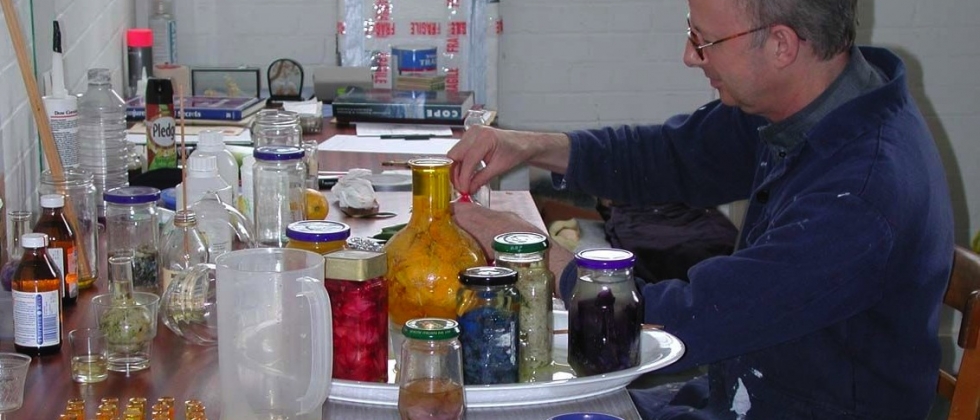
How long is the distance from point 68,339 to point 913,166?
1.02 metres

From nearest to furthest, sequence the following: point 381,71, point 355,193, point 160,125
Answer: point 355,193 < point 160,125 < point 381,71

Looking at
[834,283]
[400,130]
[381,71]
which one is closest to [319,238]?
[834,283]

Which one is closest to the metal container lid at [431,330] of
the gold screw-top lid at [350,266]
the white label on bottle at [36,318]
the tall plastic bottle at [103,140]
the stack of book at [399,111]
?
the gold screw-top lid at [350,266]

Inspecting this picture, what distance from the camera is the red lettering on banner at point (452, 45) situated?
3555 mm

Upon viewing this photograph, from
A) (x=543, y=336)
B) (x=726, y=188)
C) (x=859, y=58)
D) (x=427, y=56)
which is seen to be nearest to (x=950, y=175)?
(x=427, y=56)

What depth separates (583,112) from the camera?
3.79m

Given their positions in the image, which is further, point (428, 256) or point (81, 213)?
point (81, 213)

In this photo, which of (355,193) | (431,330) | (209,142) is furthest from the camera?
(355,193)

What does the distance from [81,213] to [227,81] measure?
1.63m

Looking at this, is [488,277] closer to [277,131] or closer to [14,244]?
[14,244]

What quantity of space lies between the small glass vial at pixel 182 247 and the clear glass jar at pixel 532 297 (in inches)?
19.3

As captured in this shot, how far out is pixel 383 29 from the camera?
3543 millimetres

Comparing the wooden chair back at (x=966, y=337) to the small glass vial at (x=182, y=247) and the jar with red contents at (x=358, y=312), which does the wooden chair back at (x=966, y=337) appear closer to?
the jar with red contents at (x=358, y=312)

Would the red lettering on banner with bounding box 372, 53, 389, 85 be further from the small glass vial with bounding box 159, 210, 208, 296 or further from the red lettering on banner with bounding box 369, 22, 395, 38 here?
the small glass vial with bounding box 159, 210, 208, 296
